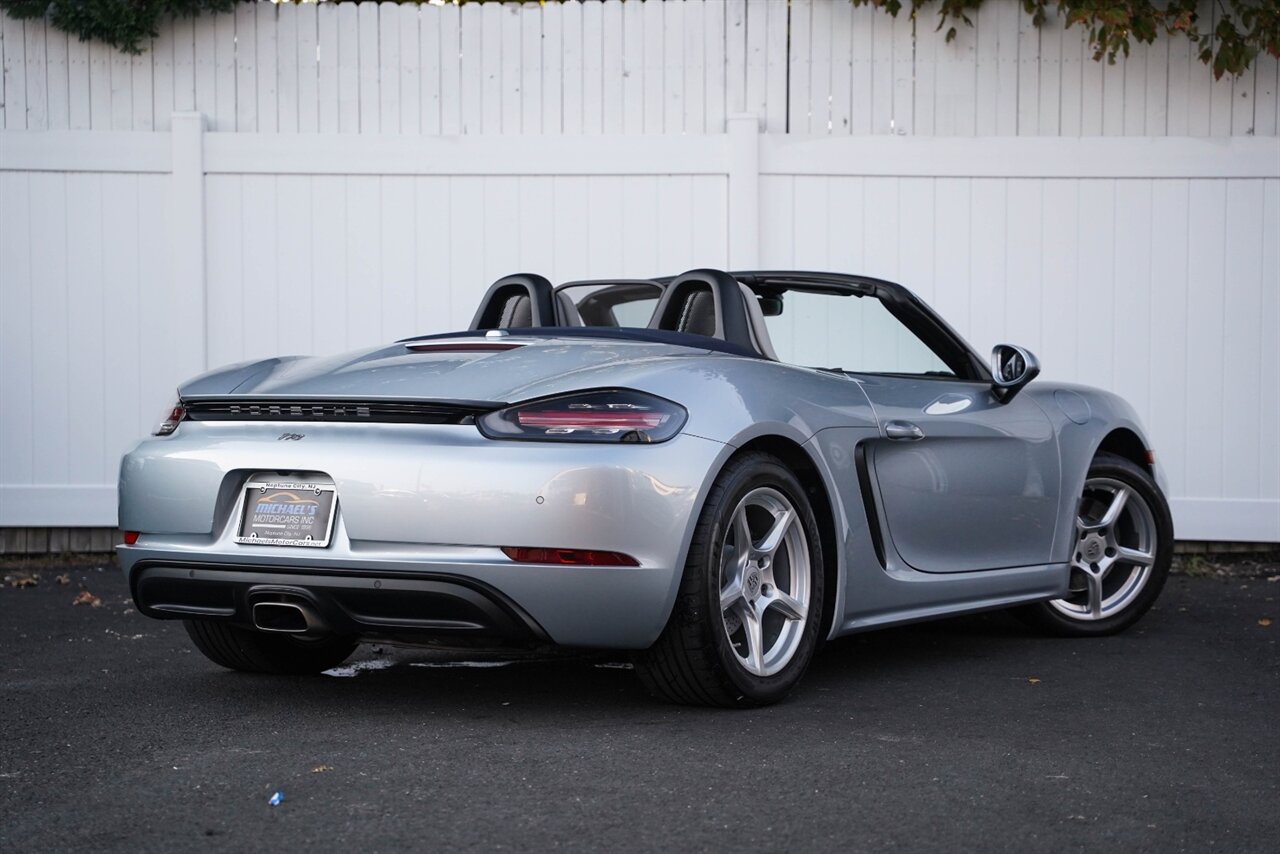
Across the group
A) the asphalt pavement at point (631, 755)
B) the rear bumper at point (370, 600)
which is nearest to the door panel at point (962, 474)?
the asphalt pavement at point (631, 755)

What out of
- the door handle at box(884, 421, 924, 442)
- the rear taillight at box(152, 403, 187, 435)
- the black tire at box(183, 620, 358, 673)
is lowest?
the black tire at box(183, 620, 358, 673)

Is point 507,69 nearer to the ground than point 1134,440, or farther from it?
farther from it

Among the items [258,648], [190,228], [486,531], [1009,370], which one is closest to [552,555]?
[486,531]

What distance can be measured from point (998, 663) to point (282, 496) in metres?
2.63

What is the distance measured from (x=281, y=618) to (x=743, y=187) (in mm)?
4900

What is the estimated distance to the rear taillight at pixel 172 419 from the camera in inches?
187

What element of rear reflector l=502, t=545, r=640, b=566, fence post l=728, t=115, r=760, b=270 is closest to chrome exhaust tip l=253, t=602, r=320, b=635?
rear reflector l=502, t=545, r=640, b=566

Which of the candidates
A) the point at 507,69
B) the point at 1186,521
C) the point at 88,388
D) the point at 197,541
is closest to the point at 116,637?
the point at 197,541

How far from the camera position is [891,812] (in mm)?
3484

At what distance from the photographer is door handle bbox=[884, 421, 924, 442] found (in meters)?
5.20

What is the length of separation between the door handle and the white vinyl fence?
3589 millimetres

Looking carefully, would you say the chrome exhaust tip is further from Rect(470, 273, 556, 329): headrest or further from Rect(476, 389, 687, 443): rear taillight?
Rect(470, 273, 556, 329): headrest

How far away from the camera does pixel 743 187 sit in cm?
877

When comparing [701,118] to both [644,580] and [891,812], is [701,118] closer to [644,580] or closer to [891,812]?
[644,580]
